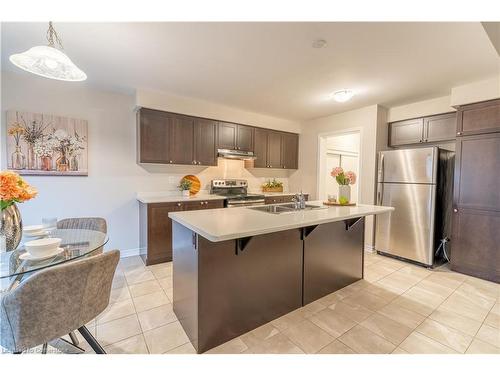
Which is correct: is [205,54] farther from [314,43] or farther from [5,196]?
[5,196]

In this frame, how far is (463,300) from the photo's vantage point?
7.77 ft

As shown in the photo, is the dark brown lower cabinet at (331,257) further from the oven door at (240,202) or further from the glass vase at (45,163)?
the glass vase at (45,163)

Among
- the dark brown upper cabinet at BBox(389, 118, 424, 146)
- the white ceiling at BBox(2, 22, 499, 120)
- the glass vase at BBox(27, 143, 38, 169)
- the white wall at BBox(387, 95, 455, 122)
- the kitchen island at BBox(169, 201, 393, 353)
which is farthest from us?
the dark brown upper cabinet at BBox(389, 118, 424, 146)

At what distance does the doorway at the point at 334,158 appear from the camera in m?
4.67

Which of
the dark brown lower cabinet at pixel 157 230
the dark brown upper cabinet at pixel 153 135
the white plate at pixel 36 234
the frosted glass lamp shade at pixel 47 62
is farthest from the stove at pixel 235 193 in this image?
the frosted glass lamp shade at pixel 47 62

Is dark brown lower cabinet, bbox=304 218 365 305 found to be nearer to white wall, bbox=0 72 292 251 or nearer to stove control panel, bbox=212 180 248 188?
stove control panel, bbox=212 180 248 188

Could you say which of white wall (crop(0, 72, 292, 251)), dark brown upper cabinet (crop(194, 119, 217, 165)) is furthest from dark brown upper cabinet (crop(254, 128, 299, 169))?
white wall (crop(0, 72, 292, 251))

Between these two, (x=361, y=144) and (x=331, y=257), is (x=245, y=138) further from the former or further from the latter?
(x=331, y=257)

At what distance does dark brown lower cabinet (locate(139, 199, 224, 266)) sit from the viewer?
316cm

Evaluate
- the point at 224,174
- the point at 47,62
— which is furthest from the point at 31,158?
the point at 224,174

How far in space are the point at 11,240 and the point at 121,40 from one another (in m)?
1.82

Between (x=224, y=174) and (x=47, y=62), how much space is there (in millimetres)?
3143

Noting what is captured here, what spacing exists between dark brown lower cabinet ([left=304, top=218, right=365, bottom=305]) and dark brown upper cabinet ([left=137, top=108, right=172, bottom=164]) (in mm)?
2467

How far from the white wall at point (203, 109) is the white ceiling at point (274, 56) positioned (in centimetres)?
17
